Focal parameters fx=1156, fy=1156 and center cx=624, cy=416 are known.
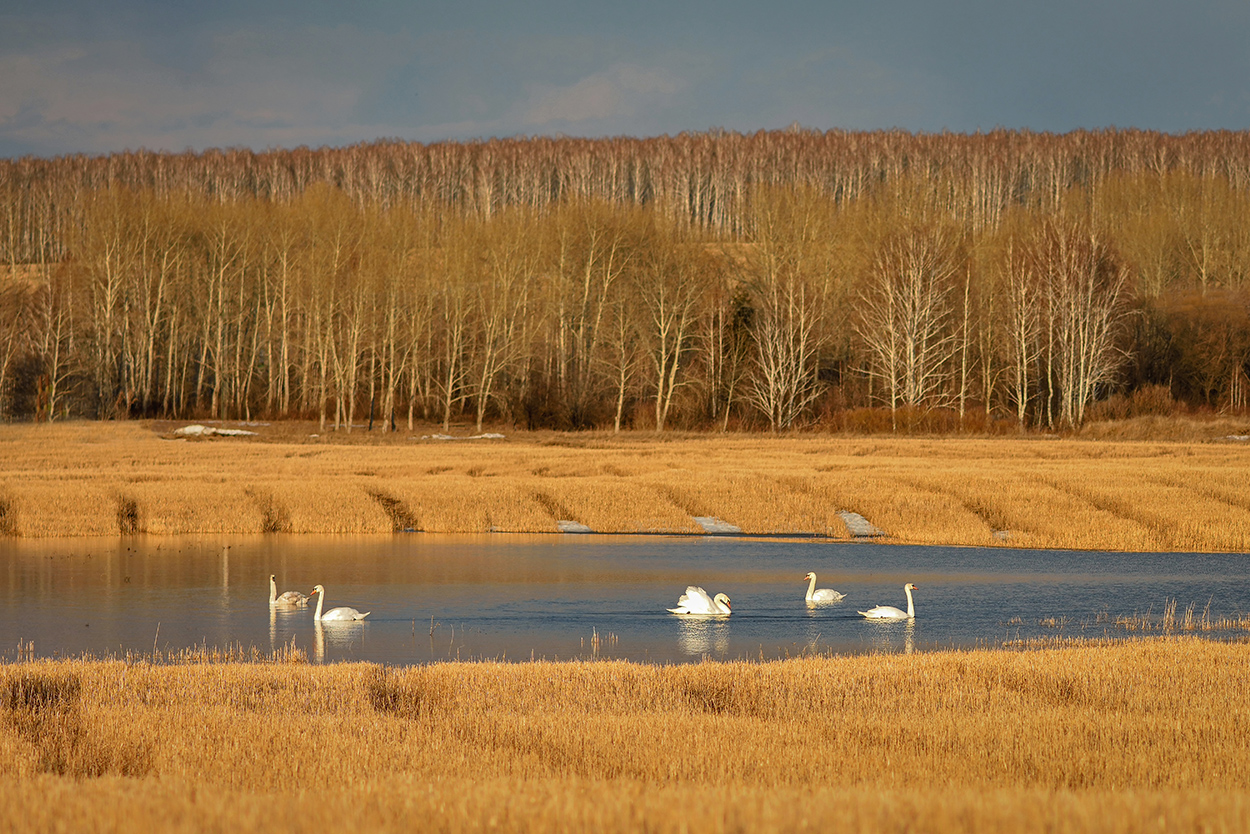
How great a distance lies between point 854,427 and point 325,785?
→ 203ft

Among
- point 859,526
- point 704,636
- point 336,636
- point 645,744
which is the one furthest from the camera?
point 859,526

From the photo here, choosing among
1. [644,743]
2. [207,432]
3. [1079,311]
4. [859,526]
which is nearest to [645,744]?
[644,743]

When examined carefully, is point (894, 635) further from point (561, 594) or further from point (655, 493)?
point (655, 493)

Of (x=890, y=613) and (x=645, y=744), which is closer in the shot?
(x=645, y=744)

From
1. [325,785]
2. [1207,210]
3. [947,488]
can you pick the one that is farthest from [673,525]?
[1207,210]

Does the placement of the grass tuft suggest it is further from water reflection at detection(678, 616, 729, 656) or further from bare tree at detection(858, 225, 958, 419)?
bare tree at detection(858, 225, 958, 419)

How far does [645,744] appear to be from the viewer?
35.9 feet

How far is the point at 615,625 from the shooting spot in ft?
69.4

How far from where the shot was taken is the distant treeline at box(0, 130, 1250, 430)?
240ft

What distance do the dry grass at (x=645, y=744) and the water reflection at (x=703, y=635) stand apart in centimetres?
311

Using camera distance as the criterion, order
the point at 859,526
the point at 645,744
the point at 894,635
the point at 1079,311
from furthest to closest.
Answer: the point at 1079,311, the point at 859,526, the point at 894,635, the point at 645,744

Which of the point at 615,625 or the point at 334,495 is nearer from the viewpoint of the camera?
Answer: the point at 615,625

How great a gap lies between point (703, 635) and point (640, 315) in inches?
2202

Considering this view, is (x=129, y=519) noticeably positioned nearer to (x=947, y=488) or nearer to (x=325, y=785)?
(x=947, y=488)
